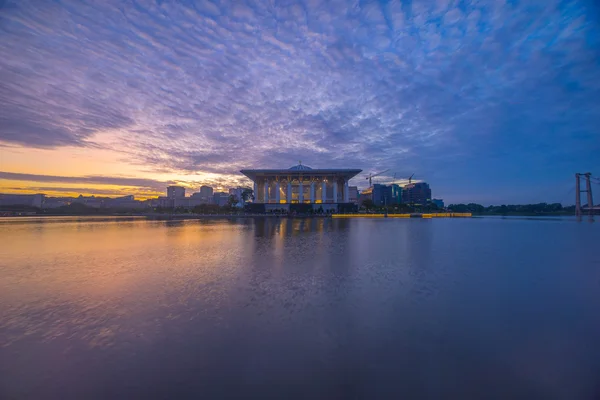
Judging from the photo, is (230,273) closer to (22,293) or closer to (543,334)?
(22,293)

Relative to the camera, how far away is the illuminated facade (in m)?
91.8

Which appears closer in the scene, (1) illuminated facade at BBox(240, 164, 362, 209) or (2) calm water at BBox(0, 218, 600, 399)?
(2) calm water at BBox(0, 218, 600, 399)

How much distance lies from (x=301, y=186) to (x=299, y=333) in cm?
8887

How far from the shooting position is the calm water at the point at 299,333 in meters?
3.81

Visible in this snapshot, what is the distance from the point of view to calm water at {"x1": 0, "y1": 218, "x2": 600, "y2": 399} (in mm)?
3814

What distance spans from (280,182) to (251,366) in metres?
93.8

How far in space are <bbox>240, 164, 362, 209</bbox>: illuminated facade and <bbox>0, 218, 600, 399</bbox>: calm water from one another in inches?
3217

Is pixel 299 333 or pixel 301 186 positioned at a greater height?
pixel 301 186

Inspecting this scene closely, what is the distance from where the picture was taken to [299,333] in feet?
17.5

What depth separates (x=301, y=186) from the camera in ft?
308

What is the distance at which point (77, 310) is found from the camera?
21.4ft

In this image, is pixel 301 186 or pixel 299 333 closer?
pixel 299 333

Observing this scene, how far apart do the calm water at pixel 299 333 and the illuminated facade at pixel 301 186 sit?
268ft

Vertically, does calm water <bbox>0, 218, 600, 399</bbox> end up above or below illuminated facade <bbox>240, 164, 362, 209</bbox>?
below
